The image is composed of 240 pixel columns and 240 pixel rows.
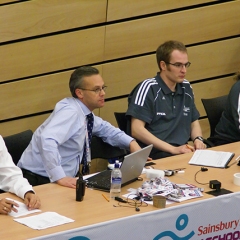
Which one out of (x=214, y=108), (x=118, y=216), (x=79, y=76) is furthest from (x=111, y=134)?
(x=118, y=216)

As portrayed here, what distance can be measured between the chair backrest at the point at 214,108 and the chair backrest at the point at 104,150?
3.25 feet

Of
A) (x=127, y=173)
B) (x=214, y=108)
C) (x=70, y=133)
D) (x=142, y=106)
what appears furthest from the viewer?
(x=214, y=108)

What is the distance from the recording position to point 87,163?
4.61 m

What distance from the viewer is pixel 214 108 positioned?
548 cm

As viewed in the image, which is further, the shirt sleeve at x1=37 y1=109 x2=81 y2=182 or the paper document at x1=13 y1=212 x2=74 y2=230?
the shirt sleeve at x1=37 y1=109 x2=81 y2=182

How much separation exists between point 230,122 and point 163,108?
1.99 ft

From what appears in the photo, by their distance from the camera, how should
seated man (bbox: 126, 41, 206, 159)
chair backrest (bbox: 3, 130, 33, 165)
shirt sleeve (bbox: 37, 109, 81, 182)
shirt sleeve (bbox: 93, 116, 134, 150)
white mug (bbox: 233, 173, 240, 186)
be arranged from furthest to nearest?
seated man (bbox: 126, 41, 206, 159)
shirt sleeve (bbox: 93, 116, 134, 150)
chair backrest (bbox: 3, 130, 33, 165)
shirt sleeve (bbox: 37, 109, 81, 182)
white mug (bbox: 233, 173, 240, 186)

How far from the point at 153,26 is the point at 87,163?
1.85m

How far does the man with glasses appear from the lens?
4297mm

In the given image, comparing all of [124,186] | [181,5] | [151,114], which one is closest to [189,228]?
[124,186]

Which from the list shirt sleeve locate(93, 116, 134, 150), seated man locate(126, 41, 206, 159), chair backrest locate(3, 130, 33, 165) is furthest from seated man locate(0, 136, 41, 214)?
seated man locate(126, 41, 206, 159)

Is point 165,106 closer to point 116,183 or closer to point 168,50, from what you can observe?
point 168,50

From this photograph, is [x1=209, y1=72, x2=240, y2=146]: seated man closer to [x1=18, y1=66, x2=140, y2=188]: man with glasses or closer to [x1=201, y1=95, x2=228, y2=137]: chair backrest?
[x1=201, y1=95, x2=228, y2=137]: chair backrest

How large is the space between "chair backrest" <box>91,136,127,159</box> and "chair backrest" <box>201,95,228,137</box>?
0.99 m
